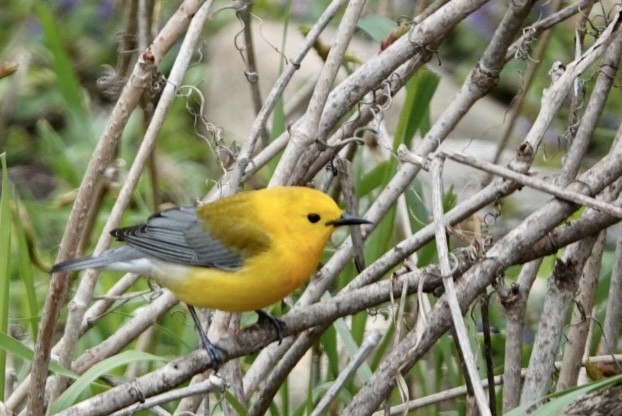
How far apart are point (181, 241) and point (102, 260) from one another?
343mm


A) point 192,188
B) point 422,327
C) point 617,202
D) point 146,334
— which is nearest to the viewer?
point 422,327

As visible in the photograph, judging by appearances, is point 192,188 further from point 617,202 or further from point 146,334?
point 617,202

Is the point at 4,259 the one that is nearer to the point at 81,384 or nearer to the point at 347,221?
the point at 81,384

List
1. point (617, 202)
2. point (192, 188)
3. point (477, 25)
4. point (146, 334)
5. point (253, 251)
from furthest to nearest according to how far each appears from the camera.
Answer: point (477, 25) → point (192, 188) → point (146, 334) → point (253, 251) → point (617, 202)

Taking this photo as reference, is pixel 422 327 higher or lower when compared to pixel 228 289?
lower

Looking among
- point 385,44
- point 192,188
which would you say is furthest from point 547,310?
point 192,188

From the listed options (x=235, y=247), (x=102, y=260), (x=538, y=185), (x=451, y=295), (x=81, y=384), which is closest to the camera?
(x=451, y=295)

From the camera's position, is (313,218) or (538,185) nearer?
(538,185)

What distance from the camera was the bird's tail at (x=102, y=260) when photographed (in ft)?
9.46

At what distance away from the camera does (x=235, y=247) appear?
11.4 ft

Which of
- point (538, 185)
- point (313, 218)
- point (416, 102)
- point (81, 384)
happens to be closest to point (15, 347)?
point (81, 384)

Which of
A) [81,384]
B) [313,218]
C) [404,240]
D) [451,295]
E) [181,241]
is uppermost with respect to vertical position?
[181,241]

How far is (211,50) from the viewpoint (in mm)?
8648

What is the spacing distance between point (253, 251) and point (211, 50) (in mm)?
5410
